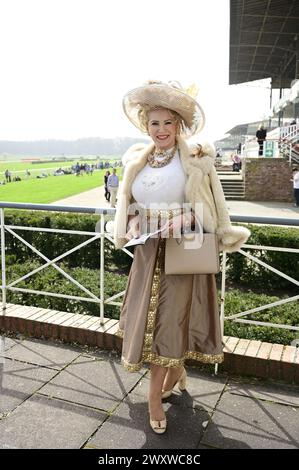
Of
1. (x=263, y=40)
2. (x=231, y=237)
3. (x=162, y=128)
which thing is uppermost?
(x=263, y=40)

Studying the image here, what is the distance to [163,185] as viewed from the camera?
244 centimetres

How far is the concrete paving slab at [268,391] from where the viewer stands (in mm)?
Answer: 2814

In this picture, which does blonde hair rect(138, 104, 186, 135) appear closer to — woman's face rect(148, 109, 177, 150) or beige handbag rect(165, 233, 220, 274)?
woman's face rect(148, 109, 177, 150)

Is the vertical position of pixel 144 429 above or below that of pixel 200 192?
below

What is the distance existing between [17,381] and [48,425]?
572mm

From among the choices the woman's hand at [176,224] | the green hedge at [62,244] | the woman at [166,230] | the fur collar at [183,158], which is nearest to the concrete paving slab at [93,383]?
the woman at [166,230]

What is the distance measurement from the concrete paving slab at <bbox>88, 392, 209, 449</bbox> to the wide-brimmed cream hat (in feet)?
5.63

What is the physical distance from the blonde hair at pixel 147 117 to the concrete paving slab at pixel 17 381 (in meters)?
1.80

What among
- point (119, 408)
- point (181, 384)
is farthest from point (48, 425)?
point (181, 384)

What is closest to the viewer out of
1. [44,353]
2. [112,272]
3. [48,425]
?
[48,425]

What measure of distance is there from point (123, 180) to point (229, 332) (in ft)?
5.92

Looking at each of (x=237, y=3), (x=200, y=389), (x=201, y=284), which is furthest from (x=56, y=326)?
(x=237, y=3)

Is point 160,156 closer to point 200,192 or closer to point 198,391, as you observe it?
point 200,192

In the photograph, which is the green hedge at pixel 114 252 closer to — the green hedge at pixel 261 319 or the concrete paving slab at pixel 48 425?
the green hedge at pixel 261 319
